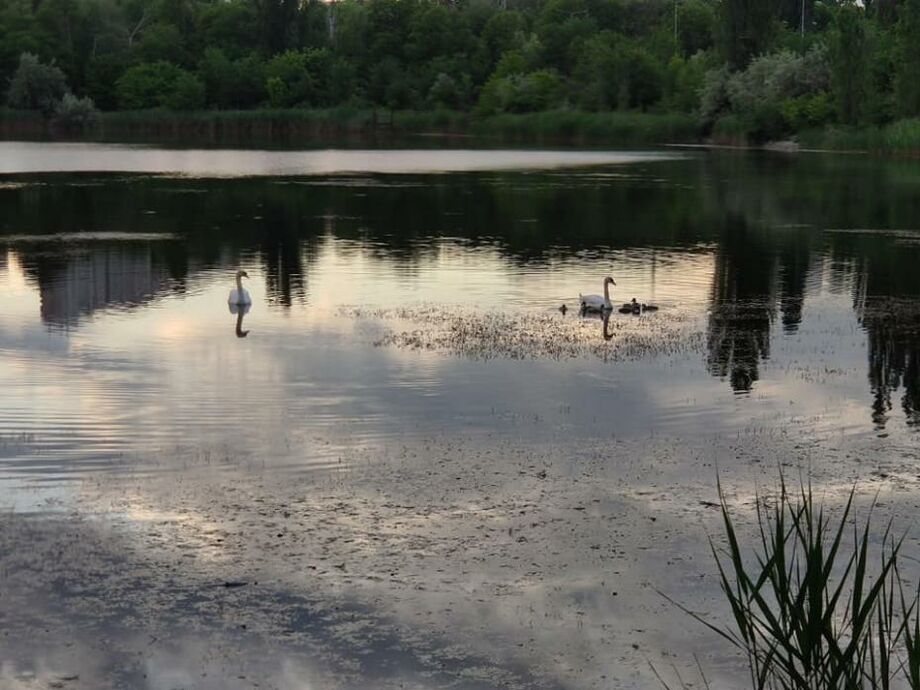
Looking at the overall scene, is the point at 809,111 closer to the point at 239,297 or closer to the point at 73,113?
the point at 73,113

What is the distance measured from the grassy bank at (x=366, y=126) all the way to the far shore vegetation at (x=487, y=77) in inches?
9.1

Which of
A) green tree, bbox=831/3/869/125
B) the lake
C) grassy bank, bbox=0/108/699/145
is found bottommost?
the lake

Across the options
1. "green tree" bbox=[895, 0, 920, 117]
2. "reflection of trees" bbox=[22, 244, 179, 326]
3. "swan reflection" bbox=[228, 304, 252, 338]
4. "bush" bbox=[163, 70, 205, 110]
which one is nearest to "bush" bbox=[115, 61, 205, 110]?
"bush" bbox=[163, 70, 205, 110]

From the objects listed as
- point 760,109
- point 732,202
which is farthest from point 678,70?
point 732,202

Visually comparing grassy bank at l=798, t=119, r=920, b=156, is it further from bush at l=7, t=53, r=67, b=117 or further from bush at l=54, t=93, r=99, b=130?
bush at l=7, t=53, r=67, b=117

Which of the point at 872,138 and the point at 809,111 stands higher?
the point at 809,111

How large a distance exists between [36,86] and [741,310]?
137 meters

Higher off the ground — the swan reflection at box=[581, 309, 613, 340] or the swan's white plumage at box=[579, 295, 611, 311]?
the swan's white plumage at box=[579, 295, 611, 311]

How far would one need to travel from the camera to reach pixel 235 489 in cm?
1589

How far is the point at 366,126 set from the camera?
158 meters

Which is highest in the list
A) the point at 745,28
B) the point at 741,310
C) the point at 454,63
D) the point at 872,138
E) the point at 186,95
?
the point at 745,28

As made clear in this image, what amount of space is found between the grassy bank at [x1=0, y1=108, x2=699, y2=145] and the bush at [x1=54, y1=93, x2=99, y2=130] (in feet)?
5.28

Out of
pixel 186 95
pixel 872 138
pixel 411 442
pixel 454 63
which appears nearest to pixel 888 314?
pixel 411 442

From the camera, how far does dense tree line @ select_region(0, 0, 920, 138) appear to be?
398ft
